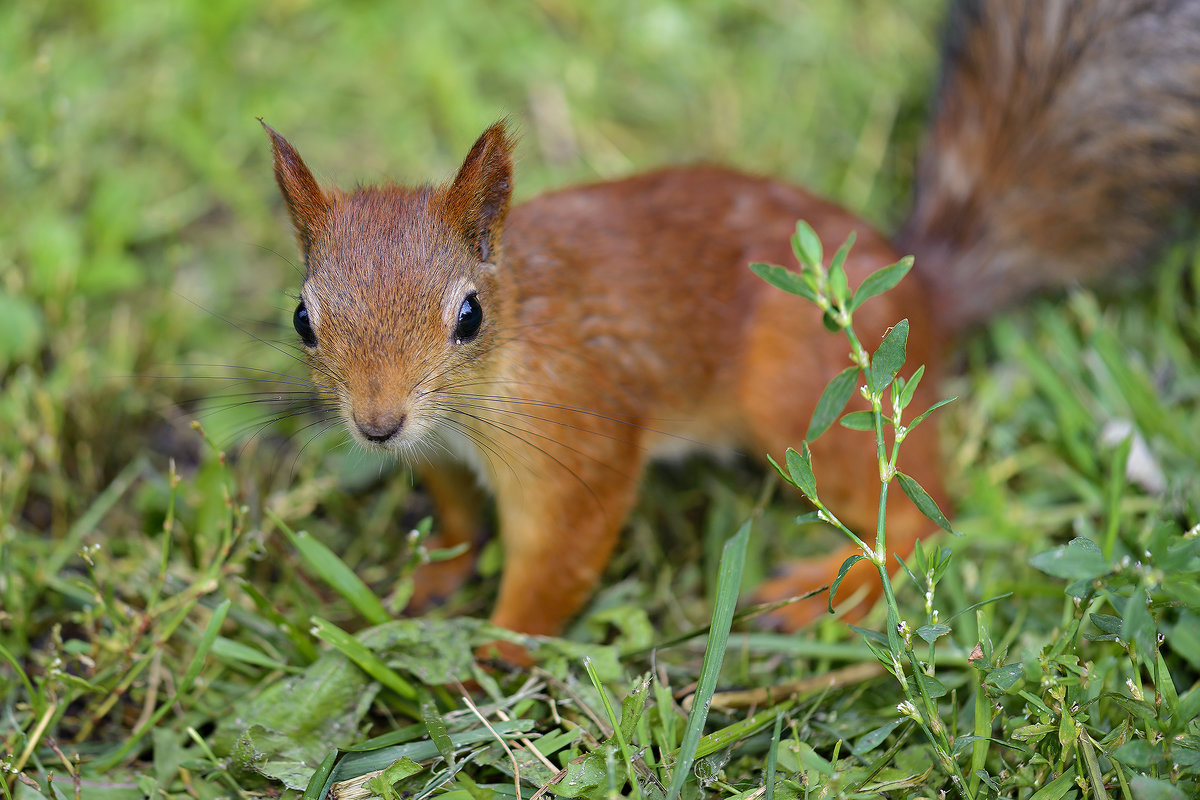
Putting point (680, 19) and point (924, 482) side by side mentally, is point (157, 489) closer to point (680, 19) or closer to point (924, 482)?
point (924, 482)

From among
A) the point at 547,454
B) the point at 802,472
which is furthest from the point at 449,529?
the point at 802,472

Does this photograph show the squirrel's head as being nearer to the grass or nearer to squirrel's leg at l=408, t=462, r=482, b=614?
the grass

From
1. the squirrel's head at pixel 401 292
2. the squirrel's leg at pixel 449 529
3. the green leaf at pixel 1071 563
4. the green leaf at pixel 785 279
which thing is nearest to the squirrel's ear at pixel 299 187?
the squirrel's head at pixel 401 292

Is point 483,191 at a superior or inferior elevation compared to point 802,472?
superior

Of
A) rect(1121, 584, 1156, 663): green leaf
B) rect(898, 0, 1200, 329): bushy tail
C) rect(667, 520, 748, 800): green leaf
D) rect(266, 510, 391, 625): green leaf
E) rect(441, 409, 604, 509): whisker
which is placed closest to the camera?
rect(1121, 584, 1156, 663): green leaf

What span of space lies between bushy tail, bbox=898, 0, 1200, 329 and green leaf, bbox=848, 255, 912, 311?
1.37 m

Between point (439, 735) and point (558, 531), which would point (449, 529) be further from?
point (439, 735)

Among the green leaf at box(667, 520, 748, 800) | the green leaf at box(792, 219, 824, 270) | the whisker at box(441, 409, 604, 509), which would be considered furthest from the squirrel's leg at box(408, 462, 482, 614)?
the green leaf at box(792, 219, 824, 270)

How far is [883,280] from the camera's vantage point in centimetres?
A: 177

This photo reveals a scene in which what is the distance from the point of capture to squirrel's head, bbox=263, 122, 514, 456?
2.03 meters

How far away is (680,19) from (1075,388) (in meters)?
2.35

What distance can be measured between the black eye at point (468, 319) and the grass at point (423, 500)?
674 millimetres

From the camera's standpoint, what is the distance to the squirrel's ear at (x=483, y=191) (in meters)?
2.15

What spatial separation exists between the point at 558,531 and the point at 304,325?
85 cm
